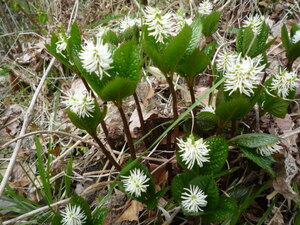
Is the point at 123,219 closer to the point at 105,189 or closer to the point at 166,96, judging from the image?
the point at 105,189

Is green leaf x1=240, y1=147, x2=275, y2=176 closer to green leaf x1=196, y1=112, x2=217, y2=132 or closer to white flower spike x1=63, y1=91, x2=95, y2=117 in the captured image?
green leaf x1=196, y1=112, x2=217, y2=132

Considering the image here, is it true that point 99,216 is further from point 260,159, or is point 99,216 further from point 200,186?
point 260,159

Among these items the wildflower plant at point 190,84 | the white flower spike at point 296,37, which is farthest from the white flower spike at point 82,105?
the white flower spike at point 296,37

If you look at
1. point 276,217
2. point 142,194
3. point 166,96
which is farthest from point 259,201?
point 166,96

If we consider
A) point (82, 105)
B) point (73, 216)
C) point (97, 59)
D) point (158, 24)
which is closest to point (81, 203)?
point (73, 216)

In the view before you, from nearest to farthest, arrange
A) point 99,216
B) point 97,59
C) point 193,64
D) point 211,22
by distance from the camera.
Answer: point 97,59 → point 193,64 → point 99,216 → point 211,22

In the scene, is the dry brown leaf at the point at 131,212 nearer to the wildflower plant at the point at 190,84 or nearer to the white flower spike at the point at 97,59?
the wildflower plant at the point at 190,84
